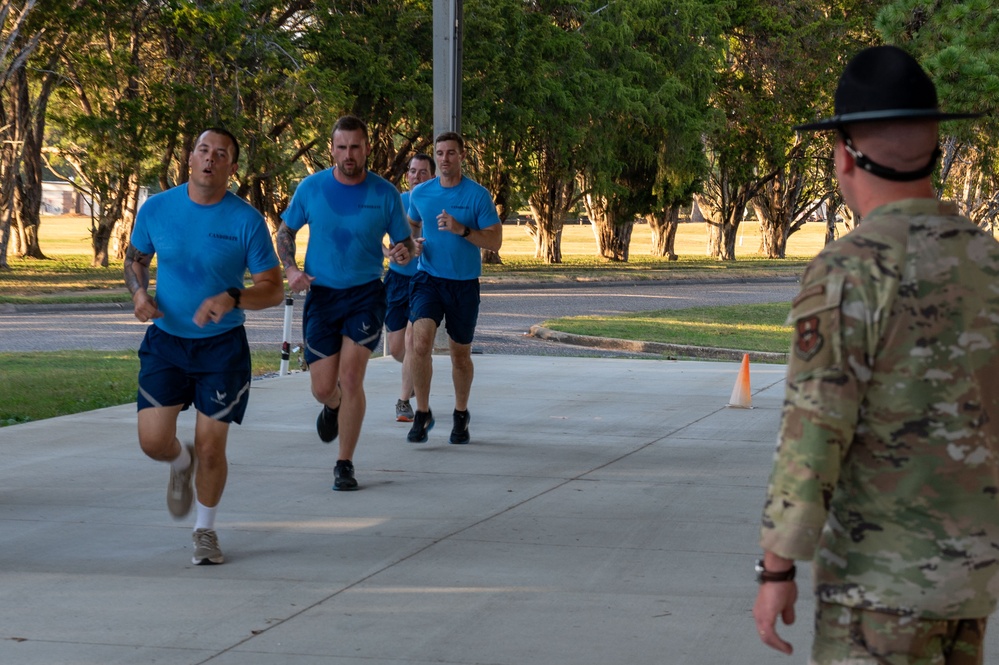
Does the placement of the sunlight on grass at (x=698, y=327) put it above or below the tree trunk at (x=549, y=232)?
below

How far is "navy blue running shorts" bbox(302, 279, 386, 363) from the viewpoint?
7945mm

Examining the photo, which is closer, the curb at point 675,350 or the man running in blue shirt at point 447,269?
the man running in blue shirt at point 447,269

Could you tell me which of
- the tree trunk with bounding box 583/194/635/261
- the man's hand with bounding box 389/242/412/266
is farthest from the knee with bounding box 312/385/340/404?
the tree trunk with bounding box 583/194/635/261

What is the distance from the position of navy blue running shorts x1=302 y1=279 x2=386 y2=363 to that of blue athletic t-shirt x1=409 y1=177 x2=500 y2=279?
158 cm

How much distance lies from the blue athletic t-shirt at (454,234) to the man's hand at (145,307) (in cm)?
355

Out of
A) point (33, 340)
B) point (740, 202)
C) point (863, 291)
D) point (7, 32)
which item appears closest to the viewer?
point (863, 291)

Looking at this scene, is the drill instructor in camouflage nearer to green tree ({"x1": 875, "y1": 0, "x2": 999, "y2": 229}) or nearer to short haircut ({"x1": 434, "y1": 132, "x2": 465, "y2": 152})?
short haircut ({"x1": 434, "y1": 132, "x2": 465, "y2": 152})

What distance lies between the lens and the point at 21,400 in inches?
460

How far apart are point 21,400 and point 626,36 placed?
105ft

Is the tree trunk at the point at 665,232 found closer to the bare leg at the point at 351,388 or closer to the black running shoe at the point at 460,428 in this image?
the black running shoe at the point at 460,428

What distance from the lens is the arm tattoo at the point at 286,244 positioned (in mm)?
8055

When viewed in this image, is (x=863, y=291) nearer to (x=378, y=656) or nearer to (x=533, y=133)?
(x=378, y=656)

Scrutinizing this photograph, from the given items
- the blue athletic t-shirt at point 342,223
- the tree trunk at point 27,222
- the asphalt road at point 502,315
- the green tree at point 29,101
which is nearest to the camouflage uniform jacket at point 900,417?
the blue athletic t-shirt at point 342,223

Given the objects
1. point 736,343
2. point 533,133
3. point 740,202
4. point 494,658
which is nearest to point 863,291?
point 494,658
